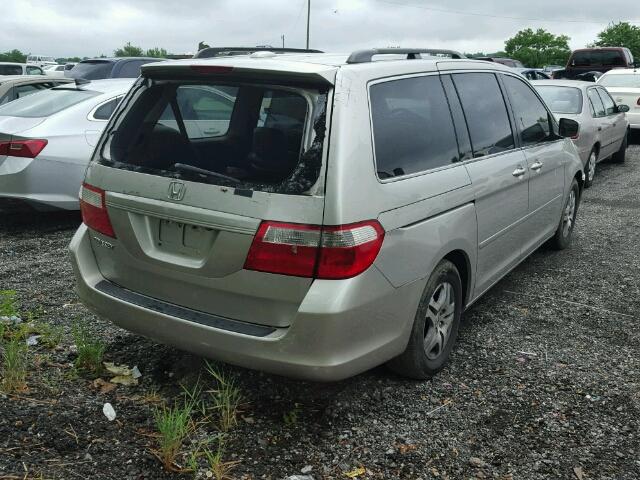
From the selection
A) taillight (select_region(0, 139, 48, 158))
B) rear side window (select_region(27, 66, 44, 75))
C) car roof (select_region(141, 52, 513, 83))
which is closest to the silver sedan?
car roof (select_region(141, 52, 513, 83))

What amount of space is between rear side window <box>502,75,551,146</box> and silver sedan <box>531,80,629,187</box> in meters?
4.07

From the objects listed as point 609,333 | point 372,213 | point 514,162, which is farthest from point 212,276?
point 609,333

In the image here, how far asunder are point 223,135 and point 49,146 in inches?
148

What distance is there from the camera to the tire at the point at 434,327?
342 cm

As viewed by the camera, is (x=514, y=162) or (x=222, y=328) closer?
(x=222, y=328)

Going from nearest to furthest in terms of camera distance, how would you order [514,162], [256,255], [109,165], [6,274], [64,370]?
[256,255]
[109,165]
[64,370]
[514,162]
[6,274]

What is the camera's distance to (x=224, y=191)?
115 inches

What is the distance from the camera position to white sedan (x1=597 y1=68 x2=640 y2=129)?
14141 mm

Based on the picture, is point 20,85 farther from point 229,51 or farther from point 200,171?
point 200,171

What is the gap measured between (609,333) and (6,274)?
4.64 meters

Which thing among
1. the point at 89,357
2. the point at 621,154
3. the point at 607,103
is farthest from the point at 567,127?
the point at 621,154

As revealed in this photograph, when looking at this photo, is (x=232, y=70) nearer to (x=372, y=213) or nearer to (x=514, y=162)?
(x=372, y=213)

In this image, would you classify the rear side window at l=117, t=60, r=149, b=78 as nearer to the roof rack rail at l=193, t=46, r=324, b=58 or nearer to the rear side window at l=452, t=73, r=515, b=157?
Result: the roof rack rail at l=193, t=46, r=324, b=58

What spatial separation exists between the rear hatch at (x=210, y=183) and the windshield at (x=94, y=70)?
1028cm
